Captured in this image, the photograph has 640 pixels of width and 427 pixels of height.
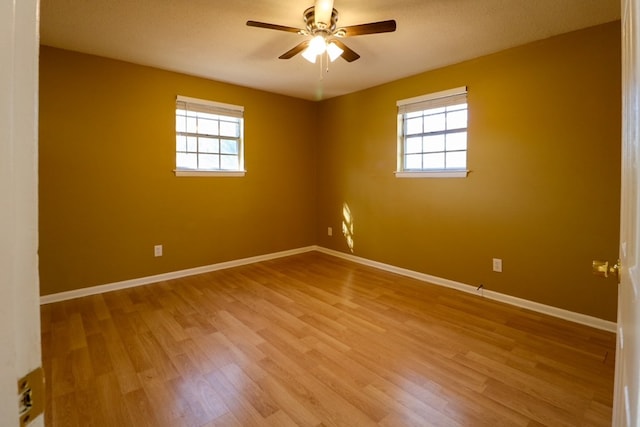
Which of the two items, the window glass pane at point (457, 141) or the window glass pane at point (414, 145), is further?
the window glass pane at point (414, 145)

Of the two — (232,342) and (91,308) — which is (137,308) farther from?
(232,342)

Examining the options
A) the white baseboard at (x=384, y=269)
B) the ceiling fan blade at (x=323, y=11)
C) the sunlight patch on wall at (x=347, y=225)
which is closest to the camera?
the ceiling fan blade at (x=323, y=11)

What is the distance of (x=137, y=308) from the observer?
2879 mm

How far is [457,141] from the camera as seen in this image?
3395 millimetres

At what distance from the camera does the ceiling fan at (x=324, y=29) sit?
2029 millimetres

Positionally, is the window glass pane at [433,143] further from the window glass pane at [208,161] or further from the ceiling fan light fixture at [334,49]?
the window glass pane at [208,161]

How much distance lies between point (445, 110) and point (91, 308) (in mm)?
4062

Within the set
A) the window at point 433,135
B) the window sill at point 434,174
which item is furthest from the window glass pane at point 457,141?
the window sill at point 434,174

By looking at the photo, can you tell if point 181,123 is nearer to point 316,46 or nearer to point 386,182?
point 316,46

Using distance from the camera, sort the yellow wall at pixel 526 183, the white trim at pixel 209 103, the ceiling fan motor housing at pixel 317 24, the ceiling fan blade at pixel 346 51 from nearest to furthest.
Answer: the ceiling fan motor housing at pixel 317 24 < the ceiling fan blade at pixel 346 51 < the yellow wall at pixel 526 183 < the white trim at pixel 209 103

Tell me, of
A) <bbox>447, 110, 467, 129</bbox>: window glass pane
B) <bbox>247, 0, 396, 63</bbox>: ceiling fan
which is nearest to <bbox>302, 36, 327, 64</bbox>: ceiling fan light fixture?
<bbox>247, 0, 396, 63</bbox>: ceiling fan

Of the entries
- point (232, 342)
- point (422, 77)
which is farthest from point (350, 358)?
point (422, 77)

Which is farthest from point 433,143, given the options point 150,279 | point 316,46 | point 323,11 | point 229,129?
point 150,279

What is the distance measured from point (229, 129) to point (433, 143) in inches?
101
